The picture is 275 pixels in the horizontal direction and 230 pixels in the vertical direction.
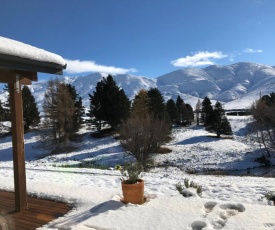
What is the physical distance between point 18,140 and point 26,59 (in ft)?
6.90

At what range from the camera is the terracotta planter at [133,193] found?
495cm

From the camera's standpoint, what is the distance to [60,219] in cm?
453

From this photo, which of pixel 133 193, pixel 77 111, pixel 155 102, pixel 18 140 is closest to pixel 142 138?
pixel 133 193

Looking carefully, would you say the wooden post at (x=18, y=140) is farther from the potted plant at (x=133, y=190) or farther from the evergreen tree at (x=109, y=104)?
the evergreen tree at (x=109, y=104)

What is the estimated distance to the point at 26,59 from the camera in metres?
3.10

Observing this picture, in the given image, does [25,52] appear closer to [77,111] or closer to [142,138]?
[142,138]

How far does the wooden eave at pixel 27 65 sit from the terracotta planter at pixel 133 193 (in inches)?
89.2

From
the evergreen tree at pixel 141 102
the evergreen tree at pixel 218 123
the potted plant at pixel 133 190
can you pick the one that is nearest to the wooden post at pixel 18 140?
the potted plant at pixel 133 190

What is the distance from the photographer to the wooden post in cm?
472

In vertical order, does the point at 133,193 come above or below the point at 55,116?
below

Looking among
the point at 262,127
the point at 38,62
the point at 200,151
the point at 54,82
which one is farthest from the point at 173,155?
the point at 38,62

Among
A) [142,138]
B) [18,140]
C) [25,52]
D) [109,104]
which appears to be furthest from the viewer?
[109,104]

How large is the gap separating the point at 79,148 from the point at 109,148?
3268 millimetres

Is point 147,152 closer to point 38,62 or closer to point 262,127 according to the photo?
point 262,127
